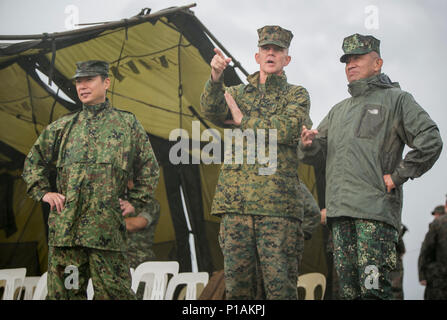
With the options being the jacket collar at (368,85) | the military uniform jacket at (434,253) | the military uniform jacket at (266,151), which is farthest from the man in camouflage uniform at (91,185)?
the military uniform jacket at (434,253)

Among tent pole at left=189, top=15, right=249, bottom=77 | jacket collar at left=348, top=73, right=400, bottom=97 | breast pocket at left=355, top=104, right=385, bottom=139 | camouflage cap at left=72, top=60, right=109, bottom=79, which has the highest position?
tent pole at left=189, top=15, right=249, bottom=77

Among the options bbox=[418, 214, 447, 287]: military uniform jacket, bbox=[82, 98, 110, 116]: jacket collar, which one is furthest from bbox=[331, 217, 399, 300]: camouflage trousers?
bbox=[418, 214, 447, 287]: military uniform jacket

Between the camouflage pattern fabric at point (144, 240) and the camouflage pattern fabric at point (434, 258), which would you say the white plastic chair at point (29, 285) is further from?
the camouflage pattern fabric at point (434, 258)

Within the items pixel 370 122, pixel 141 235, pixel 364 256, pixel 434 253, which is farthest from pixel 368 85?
pixel 141 235

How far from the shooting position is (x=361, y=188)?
10.4ft

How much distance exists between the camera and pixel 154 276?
14.9ft

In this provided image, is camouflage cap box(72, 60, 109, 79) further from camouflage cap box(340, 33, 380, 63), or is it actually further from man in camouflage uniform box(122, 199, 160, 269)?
camouflage cap box(340, 33, 380, 63)

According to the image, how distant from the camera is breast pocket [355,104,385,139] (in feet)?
10.8

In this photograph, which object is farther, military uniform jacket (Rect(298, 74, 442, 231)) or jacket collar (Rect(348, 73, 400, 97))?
jacket collar (Rect(348, 73, 400, 97))

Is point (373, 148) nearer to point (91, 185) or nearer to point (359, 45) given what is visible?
point (359, 45)

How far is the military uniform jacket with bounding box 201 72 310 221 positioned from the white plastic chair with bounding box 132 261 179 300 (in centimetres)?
139

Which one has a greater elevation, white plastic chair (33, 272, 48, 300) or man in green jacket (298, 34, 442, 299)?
man in green jacket (298, 34, 442, 299)

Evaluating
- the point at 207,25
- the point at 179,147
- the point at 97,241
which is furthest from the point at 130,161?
the point at 207,25

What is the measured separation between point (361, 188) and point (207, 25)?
6.85ft
